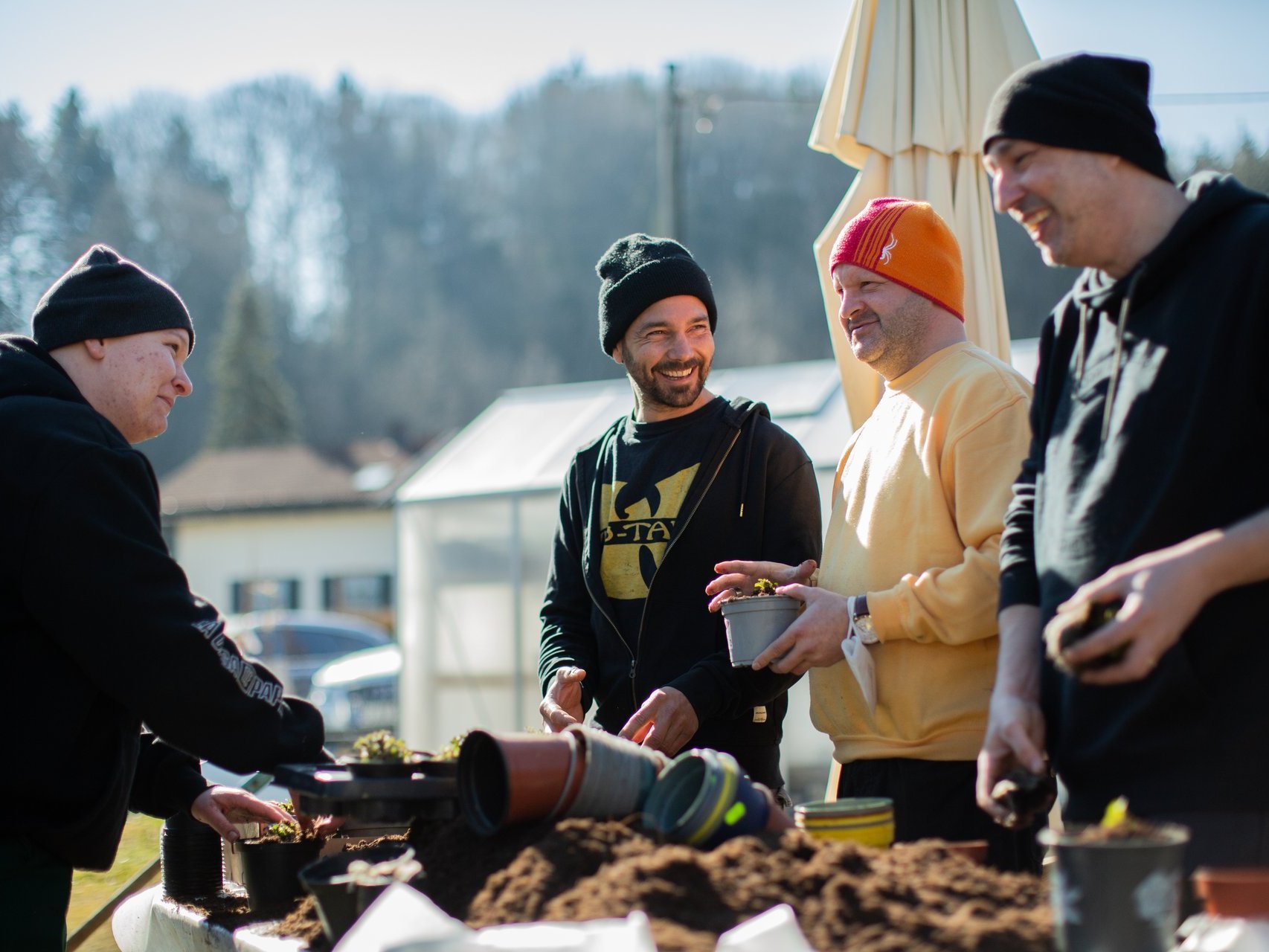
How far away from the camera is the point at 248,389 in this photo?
2036 inches

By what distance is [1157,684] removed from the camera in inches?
75.6

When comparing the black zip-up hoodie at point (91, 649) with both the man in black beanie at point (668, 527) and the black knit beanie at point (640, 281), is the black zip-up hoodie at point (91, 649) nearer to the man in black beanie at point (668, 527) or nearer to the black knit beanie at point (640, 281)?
the man in black beanie at point (668, 527)

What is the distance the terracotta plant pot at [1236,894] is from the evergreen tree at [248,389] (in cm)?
5099

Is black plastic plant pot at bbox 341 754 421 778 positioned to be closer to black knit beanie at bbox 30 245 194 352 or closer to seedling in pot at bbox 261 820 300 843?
seedling in pot at bbox 261 820 300 843

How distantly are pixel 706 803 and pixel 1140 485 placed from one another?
32.6 inches

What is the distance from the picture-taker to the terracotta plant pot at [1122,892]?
1.55 m

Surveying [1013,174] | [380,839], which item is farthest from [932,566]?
[380,839]

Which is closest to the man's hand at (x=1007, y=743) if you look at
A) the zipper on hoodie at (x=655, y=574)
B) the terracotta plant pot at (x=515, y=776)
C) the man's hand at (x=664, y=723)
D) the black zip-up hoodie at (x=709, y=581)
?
the terracotta plant pot at (x=515, y=776)

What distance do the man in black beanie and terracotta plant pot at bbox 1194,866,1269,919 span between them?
1.54 metres

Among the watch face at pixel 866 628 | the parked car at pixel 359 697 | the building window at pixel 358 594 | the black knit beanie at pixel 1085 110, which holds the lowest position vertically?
the building window at pixel 358 594

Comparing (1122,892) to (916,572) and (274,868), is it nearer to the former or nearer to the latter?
(916,572)

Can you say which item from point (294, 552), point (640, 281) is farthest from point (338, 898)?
point (294, 552)

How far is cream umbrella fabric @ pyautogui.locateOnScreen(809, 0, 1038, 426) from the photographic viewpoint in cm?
400

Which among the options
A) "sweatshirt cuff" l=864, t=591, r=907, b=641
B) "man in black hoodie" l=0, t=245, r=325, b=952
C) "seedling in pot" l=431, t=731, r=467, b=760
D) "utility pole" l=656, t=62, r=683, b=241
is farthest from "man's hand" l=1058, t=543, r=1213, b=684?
"utility pole" l=656, t=62, r=683, b=241
